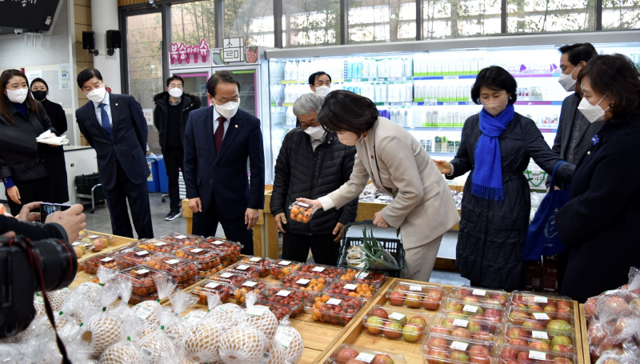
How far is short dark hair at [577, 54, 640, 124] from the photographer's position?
2.15 metres

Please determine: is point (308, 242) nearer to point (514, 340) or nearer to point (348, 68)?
point (514, 340)

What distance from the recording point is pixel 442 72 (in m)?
5.54

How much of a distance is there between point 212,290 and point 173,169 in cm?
538

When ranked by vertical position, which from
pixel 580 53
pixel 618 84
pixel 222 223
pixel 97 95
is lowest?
pixel 222 223

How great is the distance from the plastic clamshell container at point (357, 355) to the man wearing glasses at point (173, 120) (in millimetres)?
5550

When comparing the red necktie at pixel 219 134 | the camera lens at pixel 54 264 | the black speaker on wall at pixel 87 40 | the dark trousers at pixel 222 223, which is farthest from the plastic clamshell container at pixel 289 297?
the black speaker on wall at pixel 87 40

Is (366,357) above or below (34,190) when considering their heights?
below

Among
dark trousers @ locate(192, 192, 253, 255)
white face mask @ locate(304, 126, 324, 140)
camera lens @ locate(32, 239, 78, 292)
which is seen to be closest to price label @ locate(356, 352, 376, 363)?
Answer: camera lens @ locate(32, 239, 78, 292)

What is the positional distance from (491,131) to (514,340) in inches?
57.0

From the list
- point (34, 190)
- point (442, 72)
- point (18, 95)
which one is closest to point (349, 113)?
point (442, 72)

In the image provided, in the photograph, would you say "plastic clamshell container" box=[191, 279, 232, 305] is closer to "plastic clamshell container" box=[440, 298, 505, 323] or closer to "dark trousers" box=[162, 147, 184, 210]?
"plastic clamshell container" box=[440, 298, 505, 323]

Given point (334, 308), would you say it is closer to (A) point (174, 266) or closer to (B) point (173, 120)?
(A) point (174, 266)

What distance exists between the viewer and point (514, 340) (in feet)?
5.90

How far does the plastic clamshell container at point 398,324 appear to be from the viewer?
6.26 ft
